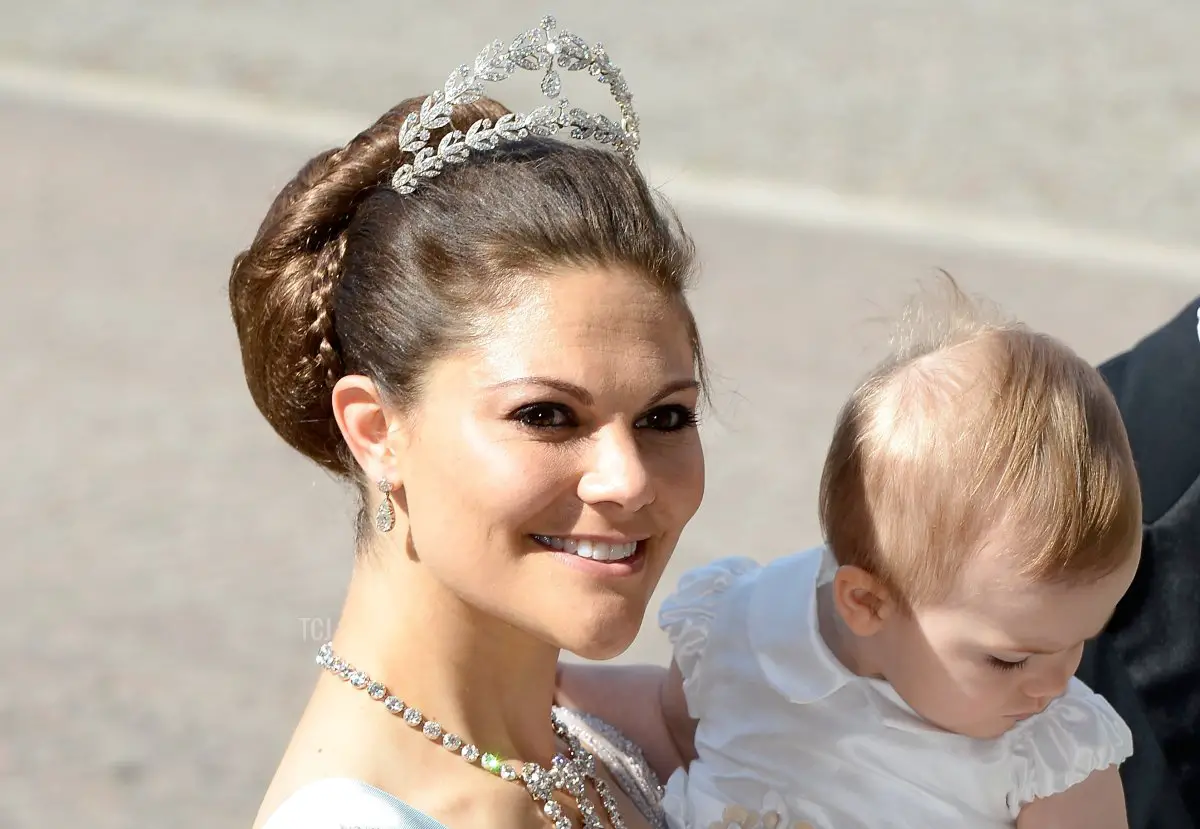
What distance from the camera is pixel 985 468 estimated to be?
1.75 meters

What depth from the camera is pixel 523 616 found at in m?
1.66

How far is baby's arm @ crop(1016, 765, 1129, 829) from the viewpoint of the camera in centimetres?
180

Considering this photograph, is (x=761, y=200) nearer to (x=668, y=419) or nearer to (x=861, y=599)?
(x=861, y=599)

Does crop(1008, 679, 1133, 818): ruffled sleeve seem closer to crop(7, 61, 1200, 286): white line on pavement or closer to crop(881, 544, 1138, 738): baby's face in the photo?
crop(881, 544, 1138, 738): baby's face

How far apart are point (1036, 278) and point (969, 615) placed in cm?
548

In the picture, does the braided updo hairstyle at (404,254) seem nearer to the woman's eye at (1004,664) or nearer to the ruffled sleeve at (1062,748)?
the woman's eye at (1004,664)

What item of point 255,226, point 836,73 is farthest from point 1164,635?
point 836,73

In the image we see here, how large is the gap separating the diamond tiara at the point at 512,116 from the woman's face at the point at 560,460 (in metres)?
0.21

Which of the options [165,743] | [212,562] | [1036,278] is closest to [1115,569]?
[165,743]

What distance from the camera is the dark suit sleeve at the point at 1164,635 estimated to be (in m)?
2.08

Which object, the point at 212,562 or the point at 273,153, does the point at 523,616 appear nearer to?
the point at 212,562
